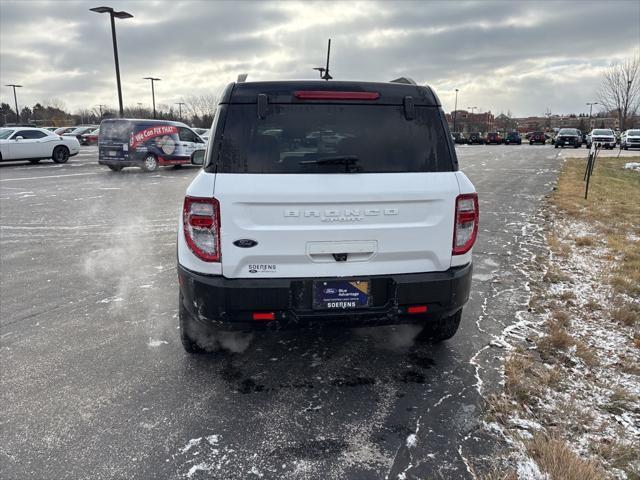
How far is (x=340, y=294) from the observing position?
9.46 feet

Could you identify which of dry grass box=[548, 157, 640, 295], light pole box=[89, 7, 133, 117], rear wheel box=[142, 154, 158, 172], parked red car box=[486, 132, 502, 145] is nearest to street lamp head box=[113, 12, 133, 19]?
light pole box=[89, 7, 133, 117]

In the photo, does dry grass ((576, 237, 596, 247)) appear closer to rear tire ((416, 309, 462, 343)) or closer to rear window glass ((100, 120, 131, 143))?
rear tire ((416, 309, 462, 343))

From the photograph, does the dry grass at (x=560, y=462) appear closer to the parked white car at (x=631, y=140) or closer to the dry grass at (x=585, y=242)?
the dry grass at (x=585, y=242)

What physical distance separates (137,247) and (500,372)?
5239 mm

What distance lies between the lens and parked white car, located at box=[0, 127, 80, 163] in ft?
63.6

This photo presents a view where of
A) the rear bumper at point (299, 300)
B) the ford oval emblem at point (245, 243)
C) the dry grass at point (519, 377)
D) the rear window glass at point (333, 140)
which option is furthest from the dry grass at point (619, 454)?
the ford oval emblem at point (245, 243)

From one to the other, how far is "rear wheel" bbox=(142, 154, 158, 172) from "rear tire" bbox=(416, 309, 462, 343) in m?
16.1

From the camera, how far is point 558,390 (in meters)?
3.05

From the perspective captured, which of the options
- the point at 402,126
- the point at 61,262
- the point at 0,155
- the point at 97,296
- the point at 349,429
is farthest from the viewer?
the point at 0,155

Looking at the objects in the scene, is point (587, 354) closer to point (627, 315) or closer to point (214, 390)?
point (627, 315)

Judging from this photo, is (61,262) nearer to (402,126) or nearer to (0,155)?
(402,126)

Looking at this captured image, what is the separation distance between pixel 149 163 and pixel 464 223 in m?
16.7

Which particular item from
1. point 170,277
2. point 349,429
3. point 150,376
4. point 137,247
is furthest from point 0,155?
point 349,429

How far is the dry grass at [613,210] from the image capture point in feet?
17.7
